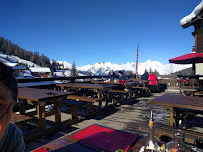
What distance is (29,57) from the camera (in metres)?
109

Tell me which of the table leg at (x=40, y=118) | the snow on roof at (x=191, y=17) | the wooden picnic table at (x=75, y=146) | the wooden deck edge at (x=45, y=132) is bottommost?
the wooden deck edge at (x=45, y=132)

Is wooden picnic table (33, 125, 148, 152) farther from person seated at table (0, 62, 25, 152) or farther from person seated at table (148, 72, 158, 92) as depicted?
person seated at table (148, 72, 158, 92)

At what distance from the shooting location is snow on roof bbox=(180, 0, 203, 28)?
33.4 feet

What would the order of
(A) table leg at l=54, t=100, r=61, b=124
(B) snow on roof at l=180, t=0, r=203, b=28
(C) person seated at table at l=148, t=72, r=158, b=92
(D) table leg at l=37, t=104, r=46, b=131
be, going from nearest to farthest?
(D) table leg at l=37, t=104, r=46, b=131 → (A) table leg at l=54, t=100, r=61, b=124 → (C) person seated at table at l=148, t=72, r=158, b=92 → (B) snow on roof at l=180, t=0, r=203, b=28

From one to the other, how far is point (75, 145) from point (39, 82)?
17.8 feet

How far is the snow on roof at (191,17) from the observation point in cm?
1017

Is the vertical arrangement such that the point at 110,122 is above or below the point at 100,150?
below

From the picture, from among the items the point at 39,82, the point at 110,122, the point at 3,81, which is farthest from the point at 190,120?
the point at 39,82

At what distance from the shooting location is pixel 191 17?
437 inches

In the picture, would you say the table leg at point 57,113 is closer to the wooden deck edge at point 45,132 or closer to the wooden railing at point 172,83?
the wooden deck edge at point 45,132

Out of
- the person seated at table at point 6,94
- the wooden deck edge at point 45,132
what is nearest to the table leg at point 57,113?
the wooden deck edge at point 45,132

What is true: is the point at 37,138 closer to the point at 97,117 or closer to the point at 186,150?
the point at 97,117

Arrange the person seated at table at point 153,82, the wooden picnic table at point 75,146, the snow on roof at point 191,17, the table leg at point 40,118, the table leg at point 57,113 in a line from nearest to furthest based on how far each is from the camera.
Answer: the wooden picnic table at point 75,146 → the table leg at point 40,118 → the table leg at point 57,113 → the person seated at table at point 153,82 → the snow on roof at point 191,17

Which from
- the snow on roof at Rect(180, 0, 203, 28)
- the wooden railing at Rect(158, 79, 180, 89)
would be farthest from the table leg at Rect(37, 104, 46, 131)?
the wooden railing at Rect(158, 79, 180, 89)
